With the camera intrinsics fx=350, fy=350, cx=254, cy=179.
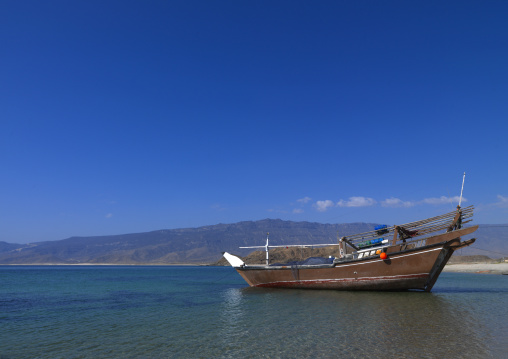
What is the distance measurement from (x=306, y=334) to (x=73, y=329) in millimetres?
10327

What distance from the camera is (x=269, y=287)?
112ft

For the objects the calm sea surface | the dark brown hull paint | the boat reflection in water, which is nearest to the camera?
the boat reflection in water

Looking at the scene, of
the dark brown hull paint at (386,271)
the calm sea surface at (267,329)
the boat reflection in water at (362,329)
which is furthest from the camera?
the dark brown hull paint at (386,271)

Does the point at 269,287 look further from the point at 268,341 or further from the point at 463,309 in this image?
the point at 268,341

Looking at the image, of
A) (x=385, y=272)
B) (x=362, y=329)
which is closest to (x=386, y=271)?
(x=385, y=272)

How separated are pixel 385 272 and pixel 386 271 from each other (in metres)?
0.12

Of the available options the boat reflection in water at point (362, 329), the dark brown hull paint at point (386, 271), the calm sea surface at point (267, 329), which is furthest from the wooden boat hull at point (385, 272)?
the boat reflection in water at point (362, 329)

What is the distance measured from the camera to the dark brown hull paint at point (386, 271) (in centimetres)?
2494

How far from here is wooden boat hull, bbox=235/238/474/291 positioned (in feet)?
82.0

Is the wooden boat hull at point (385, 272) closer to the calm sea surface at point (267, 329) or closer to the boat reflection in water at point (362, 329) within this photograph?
the calm sea surface at point (267, 329)

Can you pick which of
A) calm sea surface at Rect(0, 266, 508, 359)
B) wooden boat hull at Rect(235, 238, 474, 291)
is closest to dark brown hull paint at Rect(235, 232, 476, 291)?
wooden boat hull at Rect(235, 238, 474, 291)

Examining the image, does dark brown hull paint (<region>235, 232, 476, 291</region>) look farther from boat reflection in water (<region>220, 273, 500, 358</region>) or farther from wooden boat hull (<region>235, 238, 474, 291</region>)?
boat reflection in water (<region>220, 273, 500, 358</region>)

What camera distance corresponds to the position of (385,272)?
26.2 meters

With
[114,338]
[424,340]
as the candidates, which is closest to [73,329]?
[114,338]
